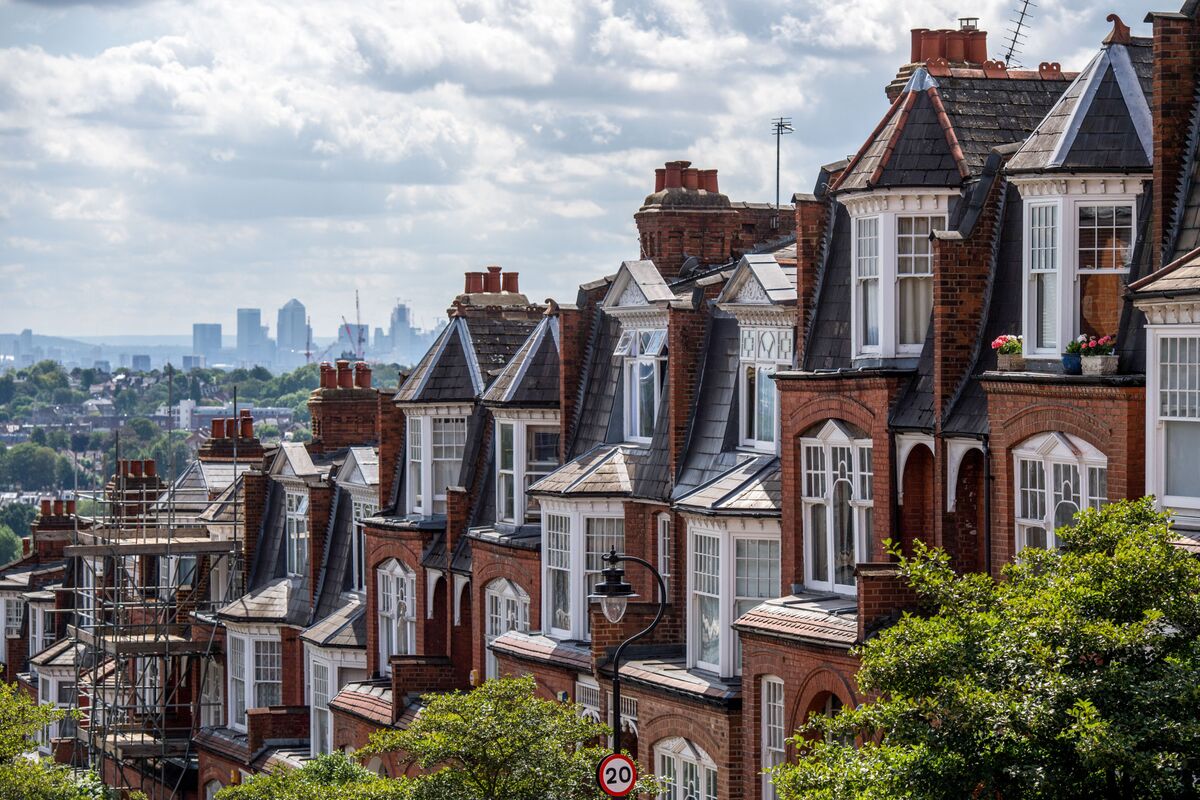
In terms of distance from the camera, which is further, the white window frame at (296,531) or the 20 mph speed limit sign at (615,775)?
the white window frame at (296,531)

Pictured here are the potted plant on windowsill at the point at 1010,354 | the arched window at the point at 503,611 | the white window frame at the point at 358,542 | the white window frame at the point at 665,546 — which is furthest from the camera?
the white window frame at the point at 358,542

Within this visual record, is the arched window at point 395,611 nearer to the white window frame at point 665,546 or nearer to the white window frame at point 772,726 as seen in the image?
the white window frame at point 665,546

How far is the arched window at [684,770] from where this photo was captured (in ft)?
127

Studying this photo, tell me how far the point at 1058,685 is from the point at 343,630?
34418 millimetres

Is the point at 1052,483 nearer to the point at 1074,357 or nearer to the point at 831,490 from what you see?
the point at 1074,357

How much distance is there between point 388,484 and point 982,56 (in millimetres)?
21281

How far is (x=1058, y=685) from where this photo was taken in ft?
78.2

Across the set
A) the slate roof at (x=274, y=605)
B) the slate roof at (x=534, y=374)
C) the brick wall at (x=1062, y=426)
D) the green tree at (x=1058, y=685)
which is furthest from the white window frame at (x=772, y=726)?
the slate roof at (x=274, y=605)

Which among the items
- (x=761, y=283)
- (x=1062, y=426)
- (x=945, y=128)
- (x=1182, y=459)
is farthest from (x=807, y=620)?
(x=1182, y=459)

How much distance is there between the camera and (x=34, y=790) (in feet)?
158

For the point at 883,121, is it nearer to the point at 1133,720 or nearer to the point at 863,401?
the point at 863,401

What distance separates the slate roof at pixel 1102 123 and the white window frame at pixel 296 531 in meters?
31.3

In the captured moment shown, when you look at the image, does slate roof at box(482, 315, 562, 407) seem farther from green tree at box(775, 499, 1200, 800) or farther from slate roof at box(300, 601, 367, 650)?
green tree at box(775, 499, 1200, 800)

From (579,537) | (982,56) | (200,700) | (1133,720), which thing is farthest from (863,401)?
(200,700)
